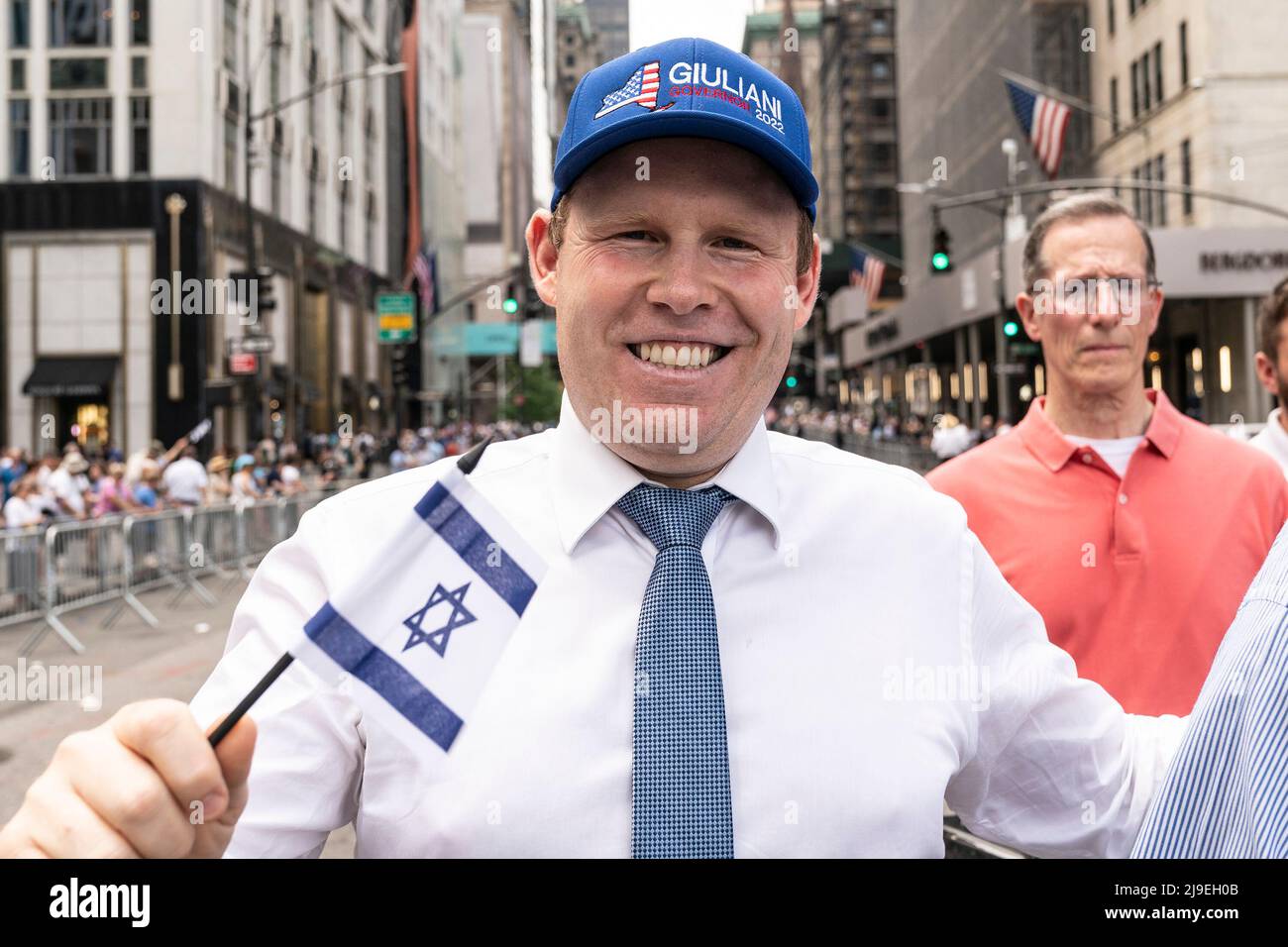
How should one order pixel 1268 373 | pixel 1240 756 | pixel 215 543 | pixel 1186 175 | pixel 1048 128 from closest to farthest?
pixel 1240 756 < pixel 1268 373 < pixel 215 543 < pixel 1048 128 < pixel 1186 175

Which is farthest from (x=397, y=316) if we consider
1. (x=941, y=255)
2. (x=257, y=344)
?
(x=941, y=255)

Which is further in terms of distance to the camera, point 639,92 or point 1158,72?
point 1158,72

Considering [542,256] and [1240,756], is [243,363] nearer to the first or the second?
[542,256]

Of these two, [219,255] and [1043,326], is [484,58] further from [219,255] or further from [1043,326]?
[1043,326]

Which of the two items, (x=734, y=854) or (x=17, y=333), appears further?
(x=17, y=333)

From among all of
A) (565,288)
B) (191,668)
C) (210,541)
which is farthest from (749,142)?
(210,541)

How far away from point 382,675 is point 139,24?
42.0m

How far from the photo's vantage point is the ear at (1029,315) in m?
3.74

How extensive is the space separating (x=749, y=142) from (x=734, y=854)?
1.12 m

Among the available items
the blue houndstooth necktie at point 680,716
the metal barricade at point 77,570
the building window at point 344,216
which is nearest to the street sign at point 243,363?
the metal barricade at point 77,570

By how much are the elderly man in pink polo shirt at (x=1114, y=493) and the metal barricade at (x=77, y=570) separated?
1041cm

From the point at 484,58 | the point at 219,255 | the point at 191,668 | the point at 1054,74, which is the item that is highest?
the point at 484,58

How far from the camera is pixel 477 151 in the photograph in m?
113

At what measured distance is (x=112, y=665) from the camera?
10.9 metres
